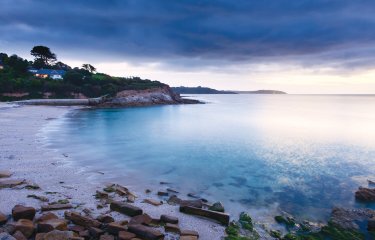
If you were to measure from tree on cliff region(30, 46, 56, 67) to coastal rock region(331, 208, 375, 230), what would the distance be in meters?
111

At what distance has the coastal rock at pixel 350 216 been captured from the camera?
31.2 ft

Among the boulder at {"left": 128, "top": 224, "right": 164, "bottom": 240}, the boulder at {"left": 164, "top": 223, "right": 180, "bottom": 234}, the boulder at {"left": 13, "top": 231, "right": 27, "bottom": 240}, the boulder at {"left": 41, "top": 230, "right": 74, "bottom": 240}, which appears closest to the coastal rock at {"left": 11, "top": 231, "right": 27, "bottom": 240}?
the boulder at {"left": 13, "top": 231, "right": 27, "bottom": 240}

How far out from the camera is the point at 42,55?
344 feet

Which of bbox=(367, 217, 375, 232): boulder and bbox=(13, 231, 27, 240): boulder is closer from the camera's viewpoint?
bbox=(13, 231, 27, 240): boulder

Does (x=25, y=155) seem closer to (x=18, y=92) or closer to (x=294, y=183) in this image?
(x=294, y=183)

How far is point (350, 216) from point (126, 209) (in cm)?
813

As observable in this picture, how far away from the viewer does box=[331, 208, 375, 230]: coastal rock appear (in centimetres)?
952

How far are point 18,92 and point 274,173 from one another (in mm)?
70018

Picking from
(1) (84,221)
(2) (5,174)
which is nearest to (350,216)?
(1) (84,221)

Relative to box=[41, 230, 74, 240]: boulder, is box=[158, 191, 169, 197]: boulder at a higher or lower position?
lower

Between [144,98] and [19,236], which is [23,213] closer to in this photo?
[19,236]

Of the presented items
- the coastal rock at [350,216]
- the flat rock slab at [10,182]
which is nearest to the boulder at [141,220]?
the flat rock slab at [10,182]

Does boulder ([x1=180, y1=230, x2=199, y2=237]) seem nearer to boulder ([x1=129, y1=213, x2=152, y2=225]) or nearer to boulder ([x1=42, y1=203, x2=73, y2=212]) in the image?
boulder ([x1=129, y1=213, x2=152, y2=225])

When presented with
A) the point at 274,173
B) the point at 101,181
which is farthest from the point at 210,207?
the point at 274,173
